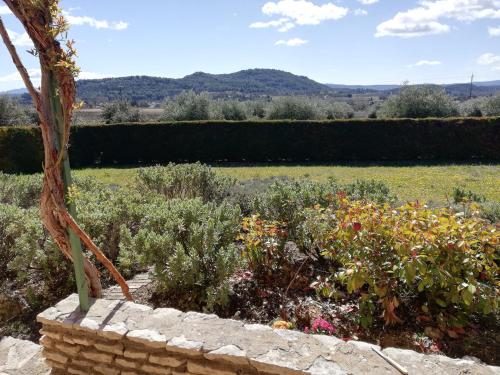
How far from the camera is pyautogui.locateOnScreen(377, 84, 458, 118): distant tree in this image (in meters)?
20.9

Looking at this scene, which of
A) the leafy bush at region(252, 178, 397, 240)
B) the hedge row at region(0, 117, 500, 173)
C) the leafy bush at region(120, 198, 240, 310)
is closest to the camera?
the leafy bush at region(120, 198, 240, 310)

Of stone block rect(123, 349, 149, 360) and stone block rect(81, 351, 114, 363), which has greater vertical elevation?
stone block rect(123, 349, 149, 360)

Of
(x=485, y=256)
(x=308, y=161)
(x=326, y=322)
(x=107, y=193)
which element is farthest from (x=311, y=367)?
(x=308, y=161)

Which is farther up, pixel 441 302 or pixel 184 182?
pixel 184 182

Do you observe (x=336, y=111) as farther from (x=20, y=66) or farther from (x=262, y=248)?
(x=20, y=66)

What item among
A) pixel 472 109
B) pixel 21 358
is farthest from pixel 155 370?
pixel 472 109

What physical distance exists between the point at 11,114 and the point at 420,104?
2116cm

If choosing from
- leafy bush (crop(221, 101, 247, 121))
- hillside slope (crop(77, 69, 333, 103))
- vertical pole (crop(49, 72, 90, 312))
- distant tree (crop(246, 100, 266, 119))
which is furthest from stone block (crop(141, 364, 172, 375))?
hillside slope (crop(77, 69, 333, 103))

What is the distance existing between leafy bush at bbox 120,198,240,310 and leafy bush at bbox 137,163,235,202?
10.5 feet

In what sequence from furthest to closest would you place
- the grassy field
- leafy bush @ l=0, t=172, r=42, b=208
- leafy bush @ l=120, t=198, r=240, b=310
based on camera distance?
the grassy field < leafy bush @ l=0, t=172, r=42, b=208 < leafy bush @ l=120, t=198, r=240, b=310

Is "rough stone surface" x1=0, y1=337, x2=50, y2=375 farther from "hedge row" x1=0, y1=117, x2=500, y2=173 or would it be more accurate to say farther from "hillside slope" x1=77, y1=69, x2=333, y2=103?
"hillside slope" x1=77, y1=69, x2=333, y2=103

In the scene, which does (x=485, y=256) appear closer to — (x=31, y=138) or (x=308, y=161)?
(x=308, y=161)

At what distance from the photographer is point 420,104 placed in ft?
68.7

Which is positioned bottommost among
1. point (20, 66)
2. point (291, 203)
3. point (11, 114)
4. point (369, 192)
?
point (369, 192)
